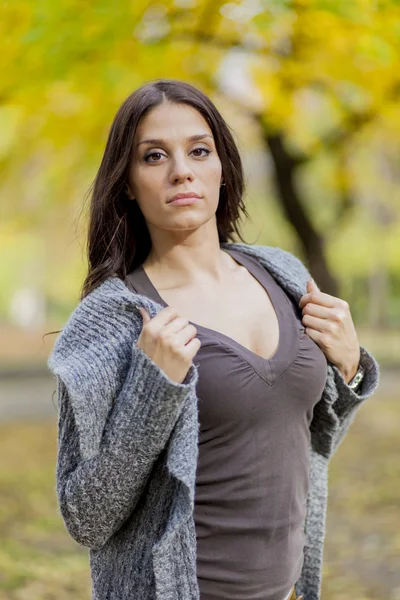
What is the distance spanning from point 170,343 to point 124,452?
0.24 m

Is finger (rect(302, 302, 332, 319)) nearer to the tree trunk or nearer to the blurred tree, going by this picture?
the blurred tree

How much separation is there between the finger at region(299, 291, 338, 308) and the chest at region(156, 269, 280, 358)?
91 mm

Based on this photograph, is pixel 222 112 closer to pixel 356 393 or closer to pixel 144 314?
pixel 356 393

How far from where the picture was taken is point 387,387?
11.1 meters

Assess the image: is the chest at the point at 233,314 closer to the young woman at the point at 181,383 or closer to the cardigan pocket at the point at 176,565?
the young woman at the point at 181,383

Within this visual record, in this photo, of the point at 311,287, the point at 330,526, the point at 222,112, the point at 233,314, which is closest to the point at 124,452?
the point at 233,314

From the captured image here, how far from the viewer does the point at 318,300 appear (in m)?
1.87

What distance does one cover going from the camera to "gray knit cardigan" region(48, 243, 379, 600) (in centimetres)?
155

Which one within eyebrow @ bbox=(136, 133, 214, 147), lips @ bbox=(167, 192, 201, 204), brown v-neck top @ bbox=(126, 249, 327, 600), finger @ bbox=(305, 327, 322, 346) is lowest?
brown v-neck top @ bbox=(126, 249, 327, 600)

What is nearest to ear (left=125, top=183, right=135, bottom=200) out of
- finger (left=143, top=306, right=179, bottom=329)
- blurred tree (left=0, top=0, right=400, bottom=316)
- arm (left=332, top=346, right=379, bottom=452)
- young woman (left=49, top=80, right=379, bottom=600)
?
young woman (left=49, top=80, right=379, bottom=600)

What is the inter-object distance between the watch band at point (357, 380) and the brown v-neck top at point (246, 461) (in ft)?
0.78

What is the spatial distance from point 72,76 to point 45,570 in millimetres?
2997

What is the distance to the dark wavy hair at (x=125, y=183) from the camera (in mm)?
1732

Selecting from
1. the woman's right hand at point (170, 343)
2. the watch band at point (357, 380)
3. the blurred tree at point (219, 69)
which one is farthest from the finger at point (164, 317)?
the blurred tree at point (219, 69)
